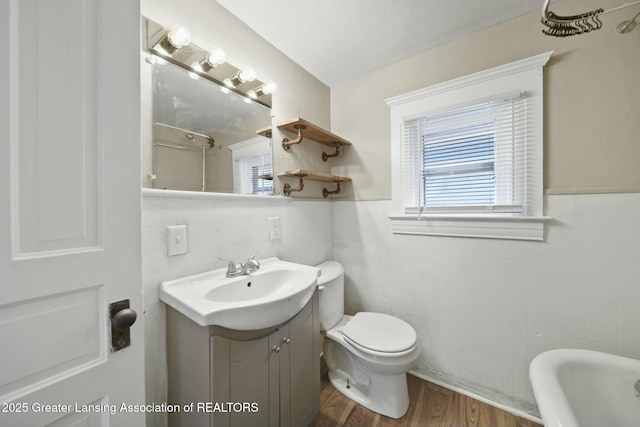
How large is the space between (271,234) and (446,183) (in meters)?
1.22

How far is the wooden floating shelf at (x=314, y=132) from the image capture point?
5.03ft

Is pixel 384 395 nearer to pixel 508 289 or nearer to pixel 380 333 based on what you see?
pixel 380 333

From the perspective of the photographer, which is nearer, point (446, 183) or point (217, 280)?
point (217, 280)

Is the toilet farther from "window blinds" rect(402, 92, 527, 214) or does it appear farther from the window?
"window blinds" rect(402, 92, 527, 214)

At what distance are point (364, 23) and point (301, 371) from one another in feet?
6.54

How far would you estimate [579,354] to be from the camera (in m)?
1.09

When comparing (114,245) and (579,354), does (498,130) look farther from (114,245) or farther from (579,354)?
(114,245)

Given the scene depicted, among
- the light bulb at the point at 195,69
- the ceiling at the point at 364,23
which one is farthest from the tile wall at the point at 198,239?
the ceiling at the point at 364,23

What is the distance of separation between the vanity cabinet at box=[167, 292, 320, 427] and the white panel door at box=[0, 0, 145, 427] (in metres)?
0.26

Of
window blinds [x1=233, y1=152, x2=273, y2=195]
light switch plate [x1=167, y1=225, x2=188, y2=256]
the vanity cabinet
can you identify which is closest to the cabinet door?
the vanity cabinet

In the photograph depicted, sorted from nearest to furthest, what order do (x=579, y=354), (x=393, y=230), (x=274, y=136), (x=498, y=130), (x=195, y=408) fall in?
(x=195, y=408) → (x=579, y=354) → (x=498, y=130) → (x=274, y=136) → (x=393, y=230)

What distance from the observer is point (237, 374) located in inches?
36.0

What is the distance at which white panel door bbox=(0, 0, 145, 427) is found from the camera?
0.46 m

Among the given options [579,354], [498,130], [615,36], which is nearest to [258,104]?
[498,130]
